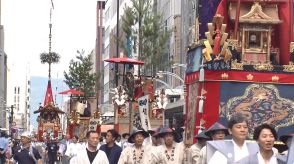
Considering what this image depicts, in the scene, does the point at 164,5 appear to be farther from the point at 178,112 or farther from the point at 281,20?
the point at 281,20

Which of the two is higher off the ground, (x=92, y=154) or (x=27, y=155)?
(x=92, y=154)

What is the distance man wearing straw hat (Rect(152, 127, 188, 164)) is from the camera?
48.4 ft

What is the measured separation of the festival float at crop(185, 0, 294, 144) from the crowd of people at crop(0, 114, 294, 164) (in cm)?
146

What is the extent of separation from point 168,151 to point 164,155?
103 millimetres

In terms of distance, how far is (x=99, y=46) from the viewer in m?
133

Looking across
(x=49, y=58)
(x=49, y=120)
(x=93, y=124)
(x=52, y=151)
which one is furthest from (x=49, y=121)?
(x=93, y=124)

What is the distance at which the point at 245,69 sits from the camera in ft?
59.7

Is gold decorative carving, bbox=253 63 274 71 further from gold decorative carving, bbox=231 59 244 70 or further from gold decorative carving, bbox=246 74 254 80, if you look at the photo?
gold decorative carving, bbox=231 59 244 70

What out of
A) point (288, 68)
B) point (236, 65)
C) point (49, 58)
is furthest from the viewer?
point (49, 58)

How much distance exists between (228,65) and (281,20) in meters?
2.06

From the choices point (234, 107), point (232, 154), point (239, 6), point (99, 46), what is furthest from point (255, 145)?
point (99, 46)

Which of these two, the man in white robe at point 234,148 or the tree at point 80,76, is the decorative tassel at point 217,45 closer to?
the man in white robe at point 234,148

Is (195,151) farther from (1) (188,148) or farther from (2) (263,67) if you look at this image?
(2) (263,67)

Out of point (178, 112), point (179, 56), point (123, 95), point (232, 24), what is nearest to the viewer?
point (232, 24)
